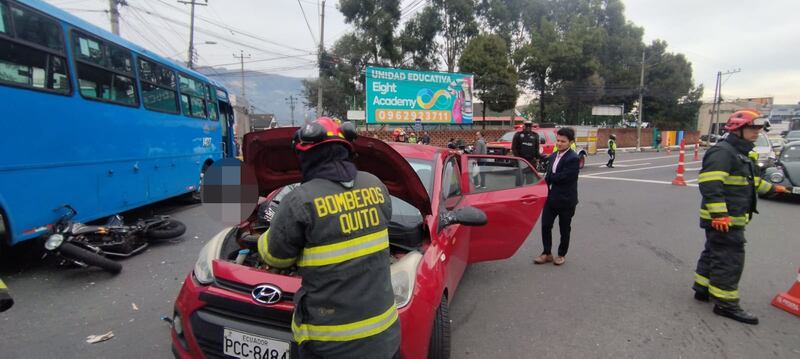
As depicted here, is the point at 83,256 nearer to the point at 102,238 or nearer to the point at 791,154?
the point at 102,238

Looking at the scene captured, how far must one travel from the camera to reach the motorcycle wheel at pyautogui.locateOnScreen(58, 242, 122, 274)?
14.4ft

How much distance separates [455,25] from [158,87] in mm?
27107

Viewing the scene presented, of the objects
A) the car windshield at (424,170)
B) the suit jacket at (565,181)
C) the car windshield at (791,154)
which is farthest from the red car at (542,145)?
the car windshield at (424,170)

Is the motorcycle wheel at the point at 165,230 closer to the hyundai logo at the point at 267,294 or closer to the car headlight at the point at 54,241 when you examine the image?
the car headlight at the point at 54,241

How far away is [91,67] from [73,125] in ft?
3.10

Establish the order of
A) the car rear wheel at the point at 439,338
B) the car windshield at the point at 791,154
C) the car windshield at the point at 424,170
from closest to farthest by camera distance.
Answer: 1. the car rear wheel at the point at 439,338
2. the car windshield at the point at 424,170
3. the car windshield at the point at 791,154

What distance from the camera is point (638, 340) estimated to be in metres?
3.24

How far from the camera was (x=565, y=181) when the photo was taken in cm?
473

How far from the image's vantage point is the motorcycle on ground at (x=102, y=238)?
173 inches

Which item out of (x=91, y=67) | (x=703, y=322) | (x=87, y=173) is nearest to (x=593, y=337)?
(x=703, y=322)

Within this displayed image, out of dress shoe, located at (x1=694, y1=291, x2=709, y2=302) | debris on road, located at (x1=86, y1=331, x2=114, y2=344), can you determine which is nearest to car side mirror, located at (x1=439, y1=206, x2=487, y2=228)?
dress shoe, located at (x1=694, y1=291, x2=709, y2=302)

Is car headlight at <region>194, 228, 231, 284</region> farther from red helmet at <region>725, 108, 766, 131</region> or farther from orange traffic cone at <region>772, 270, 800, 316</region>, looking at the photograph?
orange traffic cone at <region>772, 270, 800, 316</region>

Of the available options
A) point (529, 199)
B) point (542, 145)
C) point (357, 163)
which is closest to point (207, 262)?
point (357, 163)

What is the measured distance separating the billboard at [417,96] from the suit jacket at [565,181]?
16.4 m
